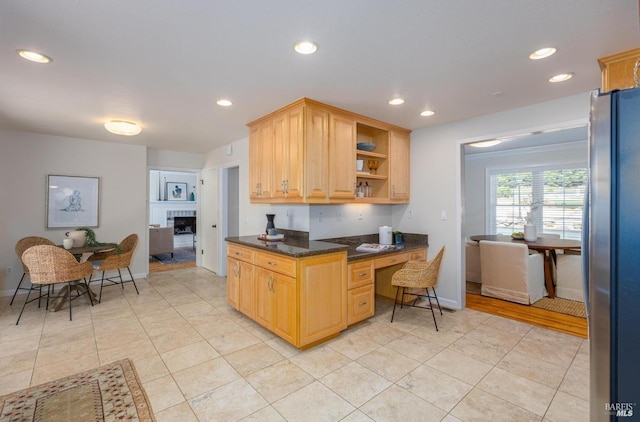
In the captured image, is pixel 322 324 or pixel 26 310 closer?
pixel 322 324

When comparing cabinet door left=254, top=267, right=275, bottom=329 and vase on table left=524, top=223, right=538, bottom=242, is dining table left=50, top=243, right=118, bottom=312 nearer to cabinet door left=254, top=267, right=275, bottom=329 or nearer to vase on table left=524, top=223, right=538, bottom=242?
cabinet door left=254, top=267, right=275, bottom=329

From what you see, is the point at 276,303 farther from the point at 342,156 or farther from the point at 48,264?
the point at 48,264

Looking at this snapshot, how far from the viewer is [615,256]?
1012mm

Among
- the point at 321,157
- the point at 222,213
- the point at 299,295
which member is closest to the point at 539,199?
the point at 321,157

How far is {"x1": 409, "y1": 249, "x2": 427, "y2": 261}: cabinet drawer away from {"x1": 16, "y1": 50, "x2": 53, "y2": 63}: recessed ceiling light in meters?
3.96

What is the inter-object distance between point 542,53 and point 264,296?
313 cm

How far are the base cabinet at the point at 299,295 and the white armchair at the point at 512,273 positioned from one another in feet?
8.32

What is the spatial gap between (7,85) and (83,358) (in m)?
2.56

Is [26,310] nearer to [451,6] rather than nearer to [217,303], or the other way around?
[217,303]

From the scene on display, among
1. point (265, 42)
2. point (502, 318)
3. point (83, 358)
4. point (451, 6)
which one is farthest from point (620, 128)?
point (83, 358)

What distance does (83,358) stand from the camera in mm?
2627

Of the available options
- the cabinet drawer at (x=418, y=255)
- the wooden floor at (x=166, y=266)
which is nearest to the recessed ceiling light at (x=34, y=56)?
the cabinet drawer at (x=418, y=255)

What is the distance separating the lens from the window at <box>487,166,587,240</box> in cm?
559

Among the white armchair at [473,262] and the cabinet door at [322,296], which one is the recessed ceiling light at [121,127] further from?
the white armchair at [473,262]
